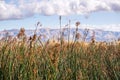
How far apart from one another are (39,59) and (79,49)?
195 cm

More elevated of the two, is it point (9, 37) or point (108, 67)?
point (9, 37)

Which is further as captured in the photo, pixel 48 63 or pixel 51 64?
pixel 48 63

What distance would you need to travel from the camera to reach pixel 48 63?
6.38 metres

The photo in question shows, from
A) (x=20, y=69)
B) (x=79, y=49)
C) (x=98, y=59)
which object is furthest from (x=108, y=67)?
(x=20, y=69)

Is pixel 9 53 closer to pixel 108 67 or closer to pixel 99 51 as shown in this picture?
pixel 108 67

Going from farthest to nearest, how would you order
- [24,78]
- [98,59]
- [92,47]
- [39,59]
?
[92,47], [98,59], [39,59], [24,78]

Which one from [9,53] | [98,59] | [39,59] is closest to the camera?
[9,53]

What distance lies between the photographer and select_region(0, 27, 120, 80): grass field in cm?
581

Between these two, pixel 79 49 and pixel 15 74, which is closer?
pixel 15 74

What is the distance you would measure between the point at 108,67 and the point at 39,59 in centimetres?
158

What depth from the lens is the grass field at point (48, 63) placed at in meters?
5.81

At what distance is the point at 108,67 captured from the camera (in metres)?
7.39

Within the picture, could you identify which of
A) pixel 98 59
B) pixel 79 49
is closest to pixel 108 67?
pixel 98 59

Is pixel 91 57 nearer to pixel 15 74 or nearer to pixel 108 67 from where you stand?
pixel 108 67
